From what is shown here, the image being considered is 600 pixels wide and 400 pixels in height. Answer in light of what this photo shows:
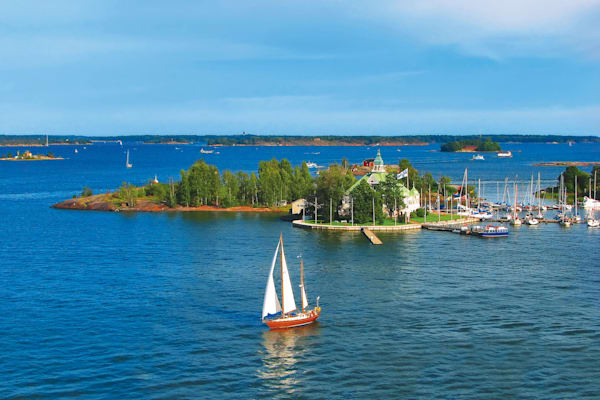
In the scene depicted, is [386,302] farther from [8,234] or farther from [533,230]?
[8,234]

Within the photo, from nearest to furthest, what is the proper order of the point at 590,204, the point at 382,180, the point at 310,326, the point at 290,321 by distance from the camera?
1. the point at 290,321
2. the point at 310,326
3. the point at 382,180
4. the point at 590,204

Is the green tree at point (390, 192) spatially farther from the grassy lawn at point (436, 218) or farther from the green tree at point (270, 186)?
the green tree at point (270, 186)

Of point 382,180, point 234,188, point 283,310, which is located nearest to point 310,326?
point 283,310

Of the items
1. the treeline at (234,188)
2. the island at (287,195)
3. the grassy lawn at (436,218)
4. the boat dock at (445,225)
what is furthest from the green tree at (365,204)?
the treeline at (234,188)

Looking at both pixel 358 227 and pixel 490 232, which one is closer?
pixel 490 232

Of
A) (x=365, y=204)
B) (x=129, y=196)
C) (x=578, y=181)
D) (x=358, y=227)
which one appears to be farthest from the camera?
(x=578, y=181)

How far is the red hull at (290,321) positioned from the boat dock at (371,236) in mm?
37919

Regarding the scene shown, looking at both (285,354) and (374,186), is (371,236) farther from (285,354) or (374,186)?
(285,354)

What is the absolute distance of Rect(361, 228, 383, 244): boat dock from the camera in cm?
A: 8799

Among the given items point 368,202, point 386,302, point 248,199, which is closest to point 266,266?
point 386,302

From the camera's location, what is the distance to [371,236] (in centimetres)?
9175

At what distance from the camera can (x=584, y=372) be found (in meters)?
42.1

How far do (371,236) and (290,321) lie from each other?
143 ft

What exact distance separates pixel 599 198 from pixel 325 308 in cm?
10318
